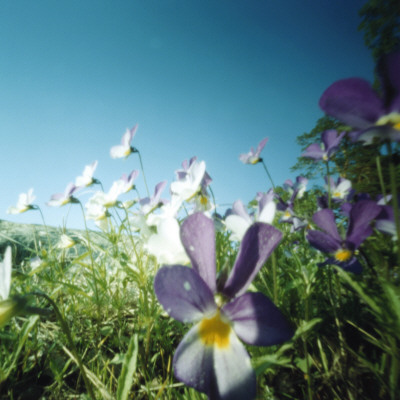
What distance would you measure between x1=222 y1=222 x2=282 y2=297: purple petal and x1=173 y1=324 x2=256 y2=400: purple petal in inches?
4.7

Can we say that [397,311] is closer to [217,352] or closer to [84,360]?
[217,352]

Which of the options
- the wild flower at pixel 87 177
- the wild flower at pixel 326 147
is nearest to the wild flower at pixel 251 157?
the wild flower at pixel 326 147

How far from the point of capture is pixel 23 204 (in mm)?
2359

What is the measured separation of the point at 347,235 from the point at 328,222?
3.5 inches

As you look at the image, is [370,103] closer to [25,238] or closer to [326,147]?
[326,147]

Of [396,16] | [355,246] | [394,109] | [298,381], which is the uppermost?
[396,16]

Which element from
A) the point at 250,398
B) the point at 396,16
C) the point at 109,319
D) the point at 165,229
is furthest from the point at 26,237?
the point at 396,16

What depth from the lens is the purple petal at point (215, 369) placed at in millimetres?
442

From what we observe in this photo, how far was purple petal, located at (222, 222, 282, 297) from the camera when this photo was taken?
18.2 inches

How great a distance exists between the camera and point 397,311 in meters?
0.54

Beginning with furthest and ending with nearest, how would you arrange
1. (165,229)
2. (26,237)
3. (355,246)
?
(26,237)
(355,246)
(165,229)

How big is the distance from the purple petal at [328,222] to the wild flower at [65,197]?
1.83 meters

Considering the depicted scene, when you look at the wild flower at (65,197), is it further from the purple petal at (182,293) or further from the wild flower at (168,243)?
the purple petal at (182,293)

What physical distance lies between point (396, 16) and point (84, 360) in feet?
32.5
